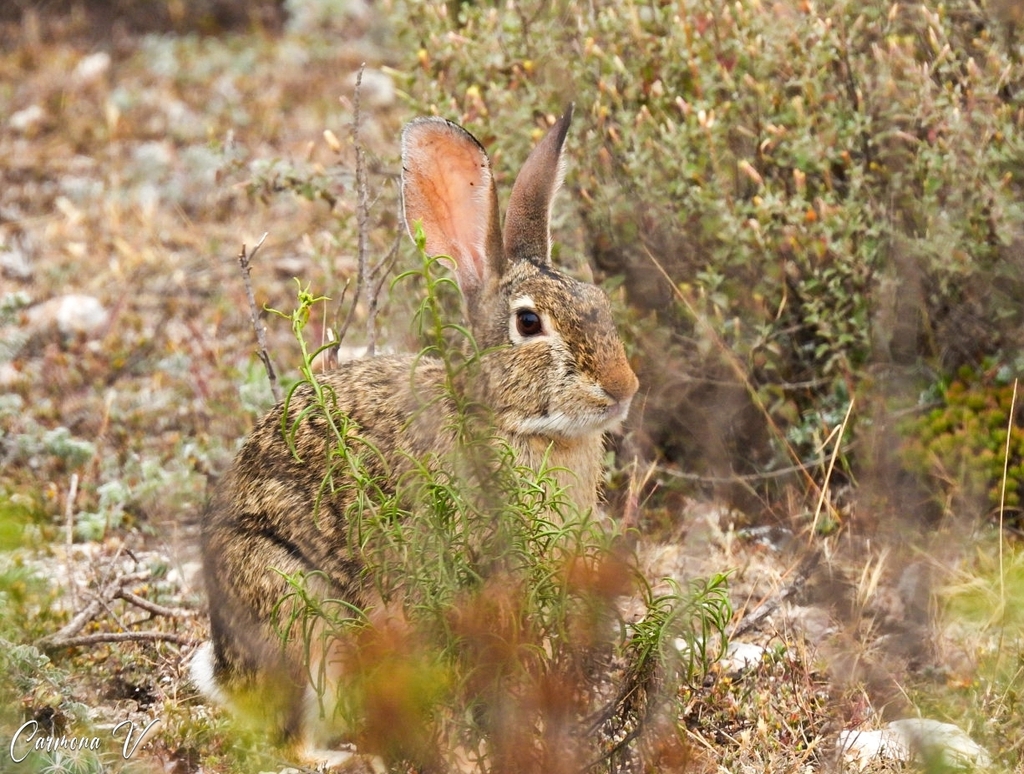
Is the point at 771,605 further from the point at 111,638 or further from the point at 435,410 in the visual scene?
the point at 111,638

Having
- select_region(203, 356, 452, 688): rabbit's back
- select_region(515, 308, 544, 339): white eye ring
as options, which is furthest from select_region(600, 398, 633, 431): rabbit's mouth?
select_region(203, 356, 452, 688): rabbit's back

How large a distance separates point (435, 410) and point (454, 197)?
714 mm

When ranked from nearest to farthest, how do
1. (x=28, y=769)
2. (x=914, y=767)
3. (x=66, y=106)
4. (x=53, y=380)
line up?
1. (x=28, y=769)
2. (x=914, y=767)
3. (x=53, y=380)
4. (x=66, y=106)

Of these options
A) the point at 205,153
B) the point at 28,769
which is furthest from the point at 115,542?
the point at 205,153

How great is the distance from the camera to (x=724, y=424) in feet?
19.1

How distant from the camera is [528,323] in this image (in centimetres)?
442

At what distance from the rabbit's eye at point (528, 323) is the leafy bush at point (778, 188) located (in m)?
1.37

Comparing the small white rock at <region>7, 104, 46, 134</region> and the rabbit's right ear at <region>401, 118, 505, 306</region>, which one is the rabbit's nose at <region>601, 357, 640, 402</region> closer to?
the rabbit's right ear at <region>401, 118, 505, 306</region>

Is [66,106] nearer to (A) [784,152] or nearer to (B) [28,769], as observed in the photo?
(A) [784,152]

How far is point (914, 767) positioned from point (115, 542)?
130 inches

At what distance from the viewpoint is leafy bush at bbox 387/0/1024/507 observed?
5.55m

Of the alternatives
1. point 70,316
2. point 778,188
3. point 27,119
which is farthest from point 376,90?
point 778,188

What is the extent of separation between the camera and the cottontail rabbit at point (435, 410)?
4297mm

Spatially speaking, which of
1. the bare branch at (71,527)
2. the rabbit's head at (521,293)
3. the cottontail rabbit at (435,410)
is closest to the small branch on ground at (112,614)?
the bare branch at (71,527)
